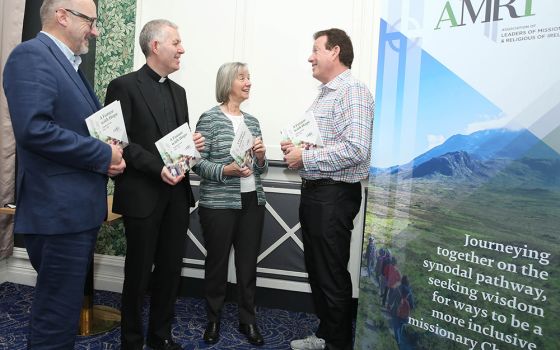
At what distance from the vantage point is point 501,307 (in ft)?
4.77

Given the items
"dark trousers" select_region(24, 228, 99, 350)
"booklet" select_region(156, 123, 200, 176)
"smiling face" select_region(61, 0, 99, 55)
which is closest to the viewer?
"dark trousers" select_region(24, 228, 99, 350)

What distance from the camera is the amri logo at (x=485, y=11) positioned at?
4.68 ft

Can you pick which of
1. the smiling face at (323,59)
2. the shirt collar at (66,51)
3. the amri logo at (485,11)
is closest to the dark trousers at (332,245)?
the smiling face at (323,59)

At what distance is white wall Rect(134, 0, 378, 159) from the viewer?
9.71ft

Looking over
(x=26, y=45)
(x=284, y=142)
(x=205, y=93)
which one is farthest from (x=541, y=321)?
(x=205, y=93)

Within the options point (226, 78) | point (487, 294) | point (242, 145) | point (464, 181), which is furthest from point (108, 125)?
point (487, 294)

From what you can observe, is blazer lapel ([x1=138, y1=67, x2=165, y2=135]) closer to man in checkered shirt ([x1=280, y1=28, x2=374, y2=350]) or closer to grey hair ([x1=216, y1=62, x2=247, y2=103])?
grey hair ([x1=216, y1=62, x2=247, y2=103])

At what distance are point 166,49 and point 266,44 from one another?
43.7 inches

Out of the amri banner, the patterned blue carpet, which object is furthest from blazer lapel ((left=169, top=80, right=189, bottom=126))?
the patterned blue carpet

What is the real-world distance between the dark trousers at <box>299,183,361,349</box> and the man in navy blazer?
0.99m

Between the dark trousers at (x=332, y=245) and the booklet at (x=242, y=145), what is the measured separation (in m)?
0.37

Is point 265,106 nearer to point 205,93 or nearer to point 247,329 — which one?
point 205,93

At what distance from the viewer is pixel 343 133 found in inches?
83.5

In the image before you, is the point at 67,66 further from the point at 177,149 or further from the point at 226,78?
the point at 226,78
